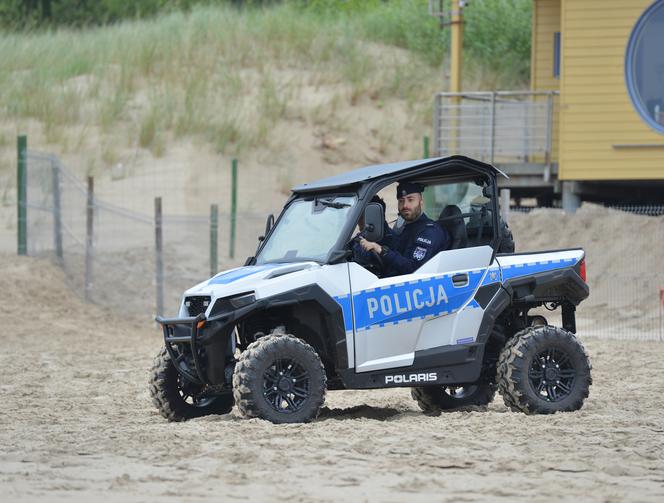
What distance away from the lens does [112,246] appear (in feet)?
76.7

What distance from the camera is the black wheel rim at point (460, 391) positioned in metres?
11.6

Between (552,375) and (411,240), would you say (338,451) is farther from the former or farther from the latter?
(552,375)

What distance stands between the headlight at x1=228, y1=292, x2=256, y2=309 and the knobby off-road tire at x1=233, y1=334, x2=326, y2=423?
0.95 ft

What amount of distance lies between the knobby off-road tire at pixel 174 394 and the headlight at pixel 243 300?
1.03 meters

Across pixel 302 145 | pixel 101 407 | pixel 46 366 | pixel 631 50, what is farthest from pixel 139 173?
pixel 101 407

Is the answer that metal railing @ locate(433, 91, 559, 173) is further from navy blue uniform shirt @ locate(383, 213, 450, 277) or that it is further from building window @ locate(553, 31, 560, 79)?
navy blue uniform shirt @ locate(383, 213, 450, 277)

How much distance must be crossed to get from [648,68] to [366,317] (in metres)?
15.8

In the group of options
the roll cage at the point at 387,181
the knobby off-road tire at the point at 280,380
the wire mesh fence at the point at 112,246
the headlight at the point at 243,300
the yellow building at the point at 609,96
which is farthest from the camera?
the yellow building at the point at 609,96

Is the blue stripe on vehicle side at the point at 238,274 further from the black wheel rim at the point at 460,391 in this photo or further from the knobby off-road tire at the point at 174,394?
the black wheel rim at the point at 460,391

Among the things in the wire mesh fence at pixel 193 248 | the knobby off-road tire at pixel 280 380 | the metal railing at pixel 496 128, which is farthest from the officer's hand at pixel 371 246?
the metal railing at pixel 496 128

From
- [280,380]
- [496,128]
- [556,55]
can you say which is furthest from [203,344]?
[556,55]

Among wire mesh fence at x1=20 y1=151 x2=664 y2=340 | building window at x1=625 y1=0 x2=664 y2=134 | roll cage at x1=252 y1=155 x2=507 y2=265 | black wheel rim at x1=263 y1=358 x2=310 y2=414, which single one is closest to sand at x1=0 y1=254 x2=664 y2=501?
black wheel rim at x1=263 y1=358 x2=310 y2=414

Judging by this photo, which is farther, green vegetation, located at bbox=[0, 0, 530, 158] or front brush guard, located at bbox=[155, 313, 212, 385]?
green vegetation, located at bbox=[0, 0, 530, 158]

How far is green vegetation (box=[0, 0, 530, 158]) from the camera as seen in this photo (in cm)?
3103
